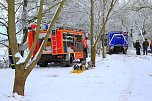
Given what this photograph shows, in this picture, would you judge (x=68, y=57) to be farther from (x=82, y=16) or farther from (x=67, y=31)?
(x=82, y=16)

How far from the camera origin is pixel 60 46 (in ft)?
67.6

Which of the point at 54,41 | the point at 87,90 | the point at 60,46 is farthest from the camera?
the point at 60,46

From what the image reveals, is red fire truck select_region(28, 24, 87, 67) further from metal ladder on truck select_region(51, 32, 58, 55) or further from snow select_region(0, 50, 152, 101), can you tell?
snow select_region(0, 50, 152, 101)

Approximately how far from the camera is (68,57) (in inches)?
837

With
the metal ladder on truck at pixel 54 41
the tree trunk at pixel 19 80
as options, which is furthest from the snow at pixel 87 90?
the metal ladder on truck at pixel 54 41

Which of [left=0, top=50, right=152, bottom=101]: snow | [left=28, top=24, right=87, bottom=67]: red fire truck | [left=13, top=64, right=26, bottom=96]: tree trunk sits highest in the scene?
[left=28, top=24, right=87, bottom=67]: red fire truck

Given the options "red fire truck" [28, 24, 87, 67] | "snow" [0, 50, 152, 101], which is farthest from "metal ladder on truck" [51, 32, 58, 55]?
"snow" [0, 50, 152, 101]

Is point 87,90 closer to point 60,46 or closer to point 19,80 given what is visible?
point 19,80

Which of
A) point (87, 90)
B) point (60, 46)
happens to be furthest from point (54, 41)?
point (87, 90)

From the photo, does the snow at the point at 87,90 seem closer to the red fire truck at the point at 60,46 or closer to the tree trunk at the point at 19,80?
the tree trunk at the point at 19,80

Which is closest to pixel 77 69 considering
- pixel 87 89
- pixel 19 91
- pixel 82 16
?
pixel 87 89

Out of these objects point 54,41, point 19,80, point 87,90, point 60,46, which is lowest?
point 87,90

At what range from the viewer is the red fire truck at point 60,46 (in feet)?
67.4

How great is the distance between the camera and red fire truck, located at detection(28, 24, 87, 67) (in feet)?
67.4
